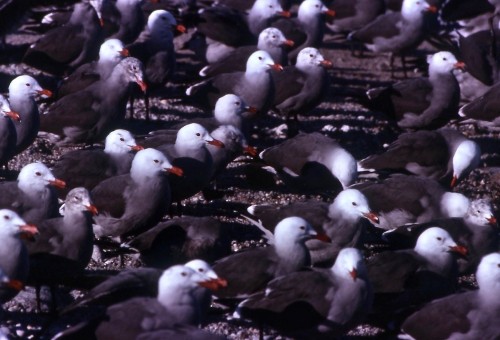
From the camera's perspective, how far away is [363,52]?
52.9 feet

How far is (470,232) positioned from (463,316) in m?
1.59

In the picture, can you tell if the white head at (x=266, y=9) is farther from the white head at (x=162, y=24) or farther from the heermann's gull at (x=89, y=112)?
the heermann's gull at (x=89, y=112)

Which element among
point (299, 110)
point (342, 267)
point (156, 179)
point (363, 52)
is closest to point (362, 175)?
point (299, 110)

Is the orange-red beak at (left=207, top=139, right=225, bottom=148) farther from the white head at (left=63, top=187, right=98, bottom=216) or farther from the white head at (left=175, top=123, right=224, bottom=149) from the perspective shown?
the white head at (left=63, top=187, right=98, bottom=216)

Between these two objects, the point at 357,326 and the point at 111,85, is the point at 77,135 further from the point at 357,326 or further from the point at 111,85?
the point at 357,326

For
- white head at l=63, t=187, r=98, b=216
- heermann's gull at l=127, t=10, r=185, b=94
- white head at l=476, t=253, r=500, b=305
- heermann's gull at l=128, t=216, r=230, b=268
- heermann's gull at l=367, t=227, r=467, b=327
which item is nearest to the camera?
white head at l=476, t=253, r=500, b=305

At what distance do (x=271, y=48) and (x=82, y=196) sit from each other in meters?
5.26

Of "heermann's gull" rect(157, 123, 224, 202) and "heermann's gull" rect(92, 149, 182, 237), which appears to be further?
"heermann's gull" rect(157, 123, 224, 202)

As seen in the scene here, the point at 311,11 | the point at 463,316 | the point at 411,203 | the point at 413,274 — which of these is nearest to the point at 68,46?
the point at 311,11

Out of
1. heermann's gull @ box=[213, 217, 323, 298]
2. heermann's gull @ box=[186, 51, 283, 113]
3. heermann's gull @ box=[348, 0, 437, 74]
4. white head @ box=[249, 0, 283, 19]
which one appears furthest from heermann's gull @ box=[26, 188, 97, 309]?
heermann's gull @ box=[348, 0, 437, 74]

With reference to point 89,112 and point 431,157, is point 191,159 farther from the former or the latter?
point 431,157

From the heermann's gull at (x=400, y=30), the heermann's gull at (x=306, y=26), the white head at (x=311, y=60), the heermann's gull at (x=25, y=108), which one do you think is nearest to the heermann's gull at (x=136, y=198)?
the heermann's gull at (x=25, y=108)

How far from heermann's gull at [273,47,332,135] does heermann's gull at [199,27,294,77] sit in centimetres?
64

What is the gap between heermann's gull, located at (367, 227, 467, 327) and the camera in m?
8.12
